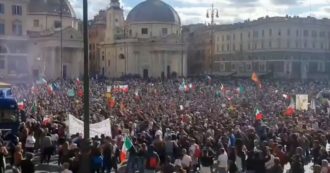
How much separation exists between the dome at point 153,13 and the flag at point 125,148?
85983mm

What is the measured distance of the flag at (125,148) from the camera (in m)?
17.3

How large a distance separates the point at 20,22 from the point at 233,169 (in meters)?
71.7

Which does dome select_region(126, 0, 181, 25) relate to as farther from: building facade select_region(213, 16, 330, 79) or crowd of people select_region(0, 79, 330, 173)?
crowd of people select_region(0, 79, 330, 173)

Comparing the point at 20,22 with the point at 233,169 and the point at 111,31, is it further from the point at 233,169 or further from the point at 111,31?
the point at 233,169

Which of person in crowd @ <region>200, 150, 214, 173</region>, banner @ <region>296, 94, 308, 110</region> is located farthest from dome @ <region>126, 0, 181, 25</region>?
person in crowd @ <region>200, 150, 214, 173</region>

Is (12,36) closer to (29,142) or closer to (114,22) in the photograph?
(114,22)

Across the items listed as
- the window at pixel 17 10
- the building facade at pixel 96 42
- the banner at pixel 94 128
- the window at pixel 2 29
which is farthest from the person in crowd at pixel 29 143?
the building facade at pixel 96 42

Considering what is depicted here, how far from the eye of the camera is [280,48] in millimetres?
102625

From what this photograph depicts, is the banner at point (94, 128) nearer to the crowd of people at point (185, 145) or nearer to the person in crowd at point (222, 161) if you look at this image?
the crowd of people at point (185, 145)

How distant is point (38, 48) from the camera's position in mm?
93375

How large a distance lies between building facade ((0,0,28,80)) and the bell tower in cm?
2078

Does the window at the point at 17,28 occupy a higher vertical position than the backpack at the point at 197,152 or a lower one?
higher

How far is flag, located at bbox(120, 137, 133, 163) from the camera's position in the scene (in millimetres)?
17295

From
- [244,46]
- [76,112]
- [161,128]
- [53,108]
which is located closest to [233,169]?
[161,128]
